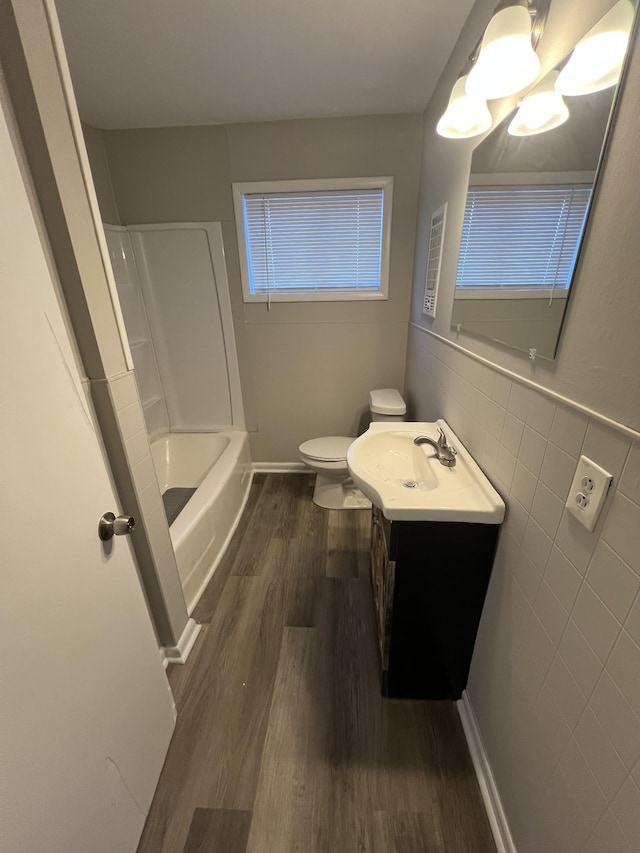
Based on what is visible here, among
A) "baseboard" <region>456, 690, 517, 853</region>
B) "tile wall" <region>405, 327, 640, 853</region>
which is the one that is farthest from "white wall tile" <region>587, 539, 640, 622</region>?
"baseboard" <region>456, 690, 517, 853</region>

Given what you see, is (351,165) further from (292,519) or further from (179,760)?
(179,760)

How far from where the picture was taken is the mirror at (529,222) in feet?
Answer: 2.21

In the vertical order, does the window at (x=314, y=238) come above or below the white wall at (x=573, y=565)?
above

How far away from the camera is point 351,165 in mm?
2035

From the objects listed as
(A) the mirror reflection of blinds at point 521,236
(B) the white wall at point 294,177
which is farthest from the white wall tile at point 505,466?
(B) the white wall at point 294,177

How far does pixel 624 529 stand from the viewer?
0.56m

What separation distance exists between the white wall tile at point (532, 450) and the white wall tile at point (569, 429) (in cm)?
4

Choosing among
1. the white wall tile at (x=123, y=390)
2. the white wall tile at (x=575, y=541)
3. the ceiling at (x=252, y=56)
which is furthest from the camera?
the ceiling at (x=252, y=56)

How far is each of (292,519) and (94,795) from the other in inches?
61.5

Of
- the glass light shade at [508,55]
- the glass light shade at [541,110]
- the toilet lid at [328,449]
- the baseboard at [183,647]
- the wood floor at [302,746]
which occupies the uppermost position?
the glass light shade at [508,55]

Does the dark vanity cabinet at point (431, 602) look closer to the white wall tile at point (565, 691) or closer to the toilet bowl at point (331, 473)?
the white wall tile at point (565, 691)

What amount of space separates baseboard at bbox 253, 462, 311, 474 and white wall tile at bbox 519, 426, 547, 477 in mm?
2044

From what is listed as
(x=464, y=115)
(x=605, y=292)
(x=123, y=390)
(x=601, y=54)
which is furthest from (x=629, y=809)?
(x=464, y=115)

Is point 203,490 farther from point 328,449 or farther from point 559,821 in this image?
point 559,821
